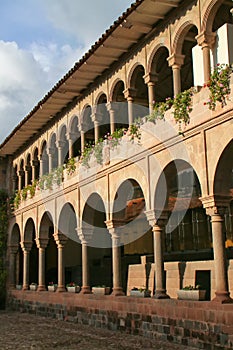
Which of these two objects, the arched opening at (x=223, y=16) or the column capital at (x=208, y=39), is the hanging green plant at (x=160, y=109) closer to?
the column capital at (x=208, y=39)

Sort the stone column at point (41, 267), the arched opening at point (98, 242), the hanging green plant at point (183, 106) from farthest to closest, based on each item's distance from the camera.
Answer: the stone column at point (41, 267) → the arched opening at point (98, 242) → the hanging green plant at point (183, 106)

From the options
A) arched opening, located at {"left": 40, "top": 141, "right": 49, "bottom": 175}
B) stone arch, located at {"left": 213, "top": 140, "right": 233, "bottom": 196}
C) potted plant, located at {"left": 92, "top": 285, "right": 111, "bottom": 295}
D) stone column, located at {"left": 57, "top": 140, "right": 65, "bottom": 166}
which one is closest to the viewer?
stone arch, located at {"left": 213, "top": 140, "right": 233, "bottom": 196}

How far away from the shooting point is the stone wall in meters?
10.7

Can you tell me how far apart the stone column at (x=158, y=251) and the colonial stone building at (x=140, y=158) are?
3cm

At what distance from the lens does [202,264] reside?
14094 millimetres

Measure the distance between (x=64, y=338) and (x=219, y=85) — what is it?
7.99 metres

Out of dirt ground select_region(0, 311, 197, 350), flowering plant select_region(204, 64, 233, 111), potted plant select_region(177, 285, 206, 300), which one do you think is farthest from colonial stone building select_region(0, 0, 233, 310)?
dirt ground select_region(0, 311, 197, 350)

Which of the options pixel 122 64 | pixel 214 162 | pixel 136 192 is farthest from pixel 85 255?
pixel 214 162

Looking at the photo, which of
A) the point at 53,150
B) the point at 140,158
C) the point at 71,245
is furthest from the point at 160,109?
the point at 71,245

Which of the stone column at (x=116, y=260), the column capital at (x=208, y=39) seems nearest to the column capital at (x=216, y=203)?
the column capital at (x=208, y=39)

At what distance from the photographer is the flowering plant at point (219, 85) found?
10.9m

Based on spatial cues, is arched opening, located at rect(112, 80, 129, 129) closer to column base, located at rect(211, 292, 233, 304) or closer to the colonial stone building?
the colonial stone building

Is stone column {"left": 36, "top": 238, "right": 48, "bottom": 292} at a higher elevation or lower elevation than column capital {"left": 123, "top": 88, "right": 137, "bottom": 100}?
lower

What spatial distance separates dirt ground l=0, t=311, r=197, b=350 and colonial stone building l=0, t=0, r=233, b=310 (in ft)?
4.32
